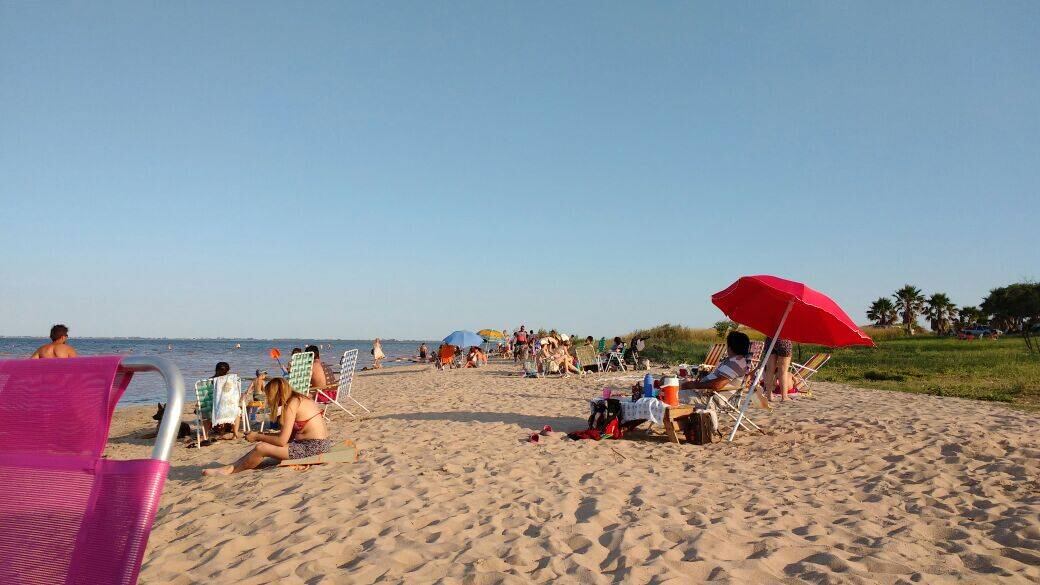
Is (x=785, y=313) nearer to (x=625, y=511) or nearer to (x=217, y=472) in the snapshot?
(x=625, y=511)

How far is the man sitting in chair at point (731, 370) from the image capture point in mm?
6969

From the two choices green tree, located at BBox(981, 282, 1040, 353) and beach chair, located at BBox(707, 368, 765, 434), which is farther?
green tree, located at BBox(981, 282, 1040, 353)

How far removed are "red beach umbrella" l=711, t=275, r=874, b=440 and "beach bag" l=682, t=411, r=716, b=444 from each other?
24 cm

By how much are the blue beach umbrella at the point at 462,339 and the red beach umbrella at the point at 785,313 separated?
46.9 feet

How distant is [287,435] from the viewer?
5.39 metres

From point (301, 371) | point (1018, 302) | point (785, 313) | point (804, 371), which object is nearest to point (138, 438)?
point (301, 371)

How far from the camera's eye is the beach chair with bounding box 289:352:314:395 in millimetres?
7895

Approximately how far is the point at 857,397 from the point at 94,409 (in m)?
11.4

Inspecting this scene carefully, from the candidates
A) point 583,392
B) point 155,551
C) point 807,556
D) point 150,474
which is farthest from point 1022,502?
point 583,392

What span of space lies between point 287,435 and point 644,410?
12.1 ft

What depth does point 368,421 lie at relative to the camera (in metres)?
8.52

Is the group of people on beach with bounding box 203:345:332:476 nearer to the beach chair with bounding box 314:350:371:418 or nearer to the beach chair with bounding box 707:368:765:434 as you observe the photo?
the beach chair with bounding box 314:350:371:418

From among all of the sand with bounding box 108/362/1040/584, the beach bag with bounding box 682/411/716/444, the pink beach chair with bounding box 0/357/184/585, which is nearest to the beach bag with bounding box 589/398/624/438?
the sand with bounding box 108/362/1040/584

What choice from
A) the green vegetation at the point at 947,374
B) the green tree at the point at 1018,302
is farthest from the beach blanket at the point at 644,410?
the green tree at the point at 1018,302
